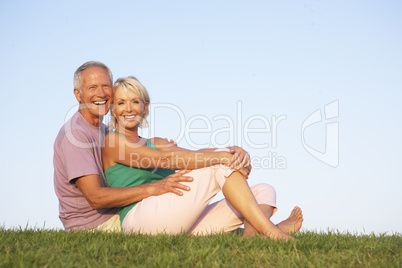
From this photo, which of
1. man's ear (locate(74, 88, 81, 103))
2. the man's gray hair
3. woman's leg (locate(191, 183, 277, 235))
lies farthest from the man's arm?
the man's gray hair

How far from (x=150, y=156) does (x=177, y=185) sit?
24.3 inches

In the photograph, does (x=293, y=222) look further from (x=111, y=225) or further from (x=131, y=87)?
(x=131, y=87)

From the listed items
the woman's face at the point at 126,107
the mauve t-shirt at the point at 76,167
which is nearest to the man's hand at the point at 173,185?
the mauve t-shirt at the point at 76,167

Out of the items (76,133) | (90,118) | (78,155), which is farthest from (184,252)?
(90,118)

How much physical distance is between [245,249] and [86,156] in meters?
2.05

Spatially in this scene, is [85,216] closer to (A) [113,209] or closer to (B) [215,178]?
(A) [113,209]

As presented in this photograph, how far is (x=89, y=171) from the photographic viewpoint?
4527 millimetres

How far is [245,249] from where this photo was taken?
3979mm

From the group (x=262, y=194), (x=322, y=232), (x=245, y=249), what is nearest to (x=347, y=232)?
(x=322, y=232)

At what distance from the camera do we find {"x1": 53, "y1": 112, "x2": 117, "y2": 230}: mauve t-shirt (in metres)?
4.58

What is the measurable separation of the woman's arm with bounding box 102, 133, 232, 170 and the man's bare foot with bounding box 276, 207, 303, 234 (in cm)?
149

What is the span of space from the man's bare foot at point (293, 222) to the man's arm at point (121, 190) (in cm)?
172

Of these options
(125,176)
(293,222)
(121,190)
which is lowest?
(293,222)

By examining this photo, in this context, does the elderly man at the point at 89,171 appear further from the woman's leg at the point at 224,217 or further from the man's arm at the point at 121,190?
the woman's leg at the point at 224,217
